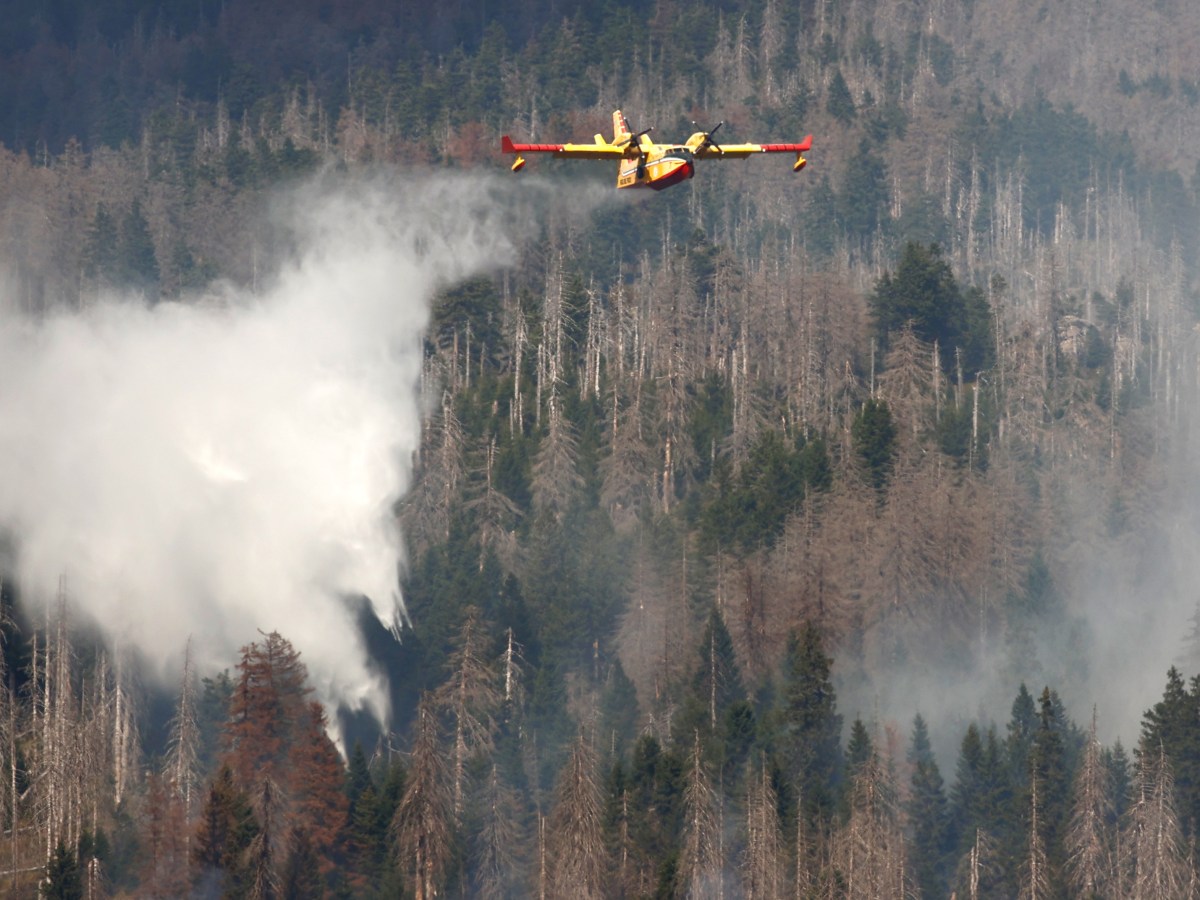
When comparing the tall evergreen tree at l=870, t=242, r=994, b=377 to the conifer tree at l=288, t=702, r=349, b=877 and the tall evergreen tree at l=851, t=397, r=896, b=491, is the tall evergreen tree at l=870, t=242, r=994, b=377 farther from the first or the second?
the conifer tree at l=288, t=702, r=349, b=877

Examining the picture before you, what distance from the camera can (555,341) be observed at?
14188 cm

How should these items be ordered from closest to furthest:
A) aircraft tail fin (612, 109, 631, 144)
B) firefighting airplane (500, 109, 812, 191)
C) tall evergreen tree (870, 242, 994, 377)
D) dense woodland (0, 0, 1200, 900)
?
firefighting airplane (500, 109, 812, 191)
aircraft tail fin (612, 109, 631, 144)
dense woodland (0, 0, 1200, 900)
tall evergreen tree (870, 242, 994, 377)

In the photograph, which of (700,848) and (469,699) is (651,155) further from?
(469,699)

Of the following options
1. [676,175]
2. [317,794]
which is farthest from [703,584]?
[676,175]

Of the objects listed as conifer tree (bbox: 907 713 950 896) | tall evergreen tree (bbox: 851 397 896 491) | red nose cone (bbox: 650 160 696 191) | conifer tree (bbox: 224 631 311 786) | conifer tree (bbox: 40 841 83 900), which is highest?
red nose cone (bbox: 650 160 696 191)

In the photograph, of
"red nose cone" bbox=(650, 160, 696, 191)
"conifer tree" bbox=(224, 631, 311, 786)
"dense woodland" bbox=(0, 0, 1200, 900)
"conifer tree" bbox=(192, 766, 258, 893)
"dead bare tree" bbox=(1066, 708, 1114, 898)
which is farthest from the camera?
"conifer tree" bbox=(224, 631, 311, 786)

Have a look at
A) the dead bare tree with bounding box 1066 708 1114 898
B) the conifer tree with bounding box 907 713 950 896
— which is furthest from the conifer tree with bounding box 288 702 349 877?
the dead bare tree with bounding box 1066 708 1114 898

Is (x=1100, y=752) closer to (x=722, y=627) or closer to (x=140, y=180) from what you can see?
(x=722, y=627)

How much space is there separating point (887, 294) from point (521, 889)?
54.7 m

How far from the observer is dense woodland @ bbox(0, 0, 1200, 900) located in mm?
92750

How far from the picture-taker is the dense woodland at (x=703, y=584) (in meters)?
92.8

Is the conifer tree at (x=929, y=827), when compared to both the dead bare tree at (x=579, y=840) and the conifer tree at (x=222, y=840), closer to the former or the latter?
the dead bare tree at (x=579, y=840)

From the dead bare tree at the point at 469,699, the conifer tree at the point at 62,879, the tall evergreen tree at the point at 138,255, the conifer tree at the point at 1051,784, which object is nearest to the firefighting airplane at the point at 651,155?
the conifer tree at the point at 1051,784

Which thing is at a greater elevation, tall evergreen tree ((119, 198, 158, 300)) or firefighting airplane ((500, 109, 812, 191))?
firefighting airplane ((500, 109, 812, 191))
